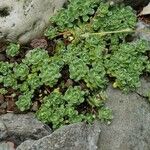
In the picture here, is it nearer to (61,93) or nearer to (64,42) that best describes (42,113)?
(61,93)

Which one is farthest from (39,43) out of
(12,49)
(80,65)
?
(80,65)

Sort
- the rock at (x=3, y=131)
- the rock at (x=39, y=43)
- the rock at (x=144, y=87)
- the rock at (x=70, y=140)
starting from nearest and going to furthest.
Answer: the rock at (x=70, y=140), the rock at (x=3, y=131), the rock at (x=144, y=87), the rock at (x=39, y=43)

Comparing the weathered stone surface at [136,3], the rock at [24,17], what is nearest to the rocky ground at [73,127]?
the rock at [24,17]

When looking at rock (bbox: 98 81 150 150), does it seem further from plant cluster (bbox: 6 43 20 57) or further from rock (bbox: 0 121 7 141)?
plant cluster (bbox: 6 43 20 57)

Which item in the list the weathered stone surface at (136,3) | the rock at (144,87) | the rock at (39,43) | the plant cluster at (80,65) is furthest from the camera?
the weathered stone surface at (136,3)

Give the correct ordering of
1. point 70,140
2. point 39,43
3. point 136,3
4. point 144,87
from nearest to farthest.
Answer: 1. point 70,140
2. point 144,87
3. point 39,43
4. point 136,3

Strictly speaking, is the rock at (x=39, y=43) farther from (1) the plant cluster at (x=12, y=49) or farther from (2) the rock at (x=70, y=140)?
(2) the rock at (x=70, y=140)

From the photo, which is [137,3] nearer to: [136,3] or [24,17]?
[136,3]
